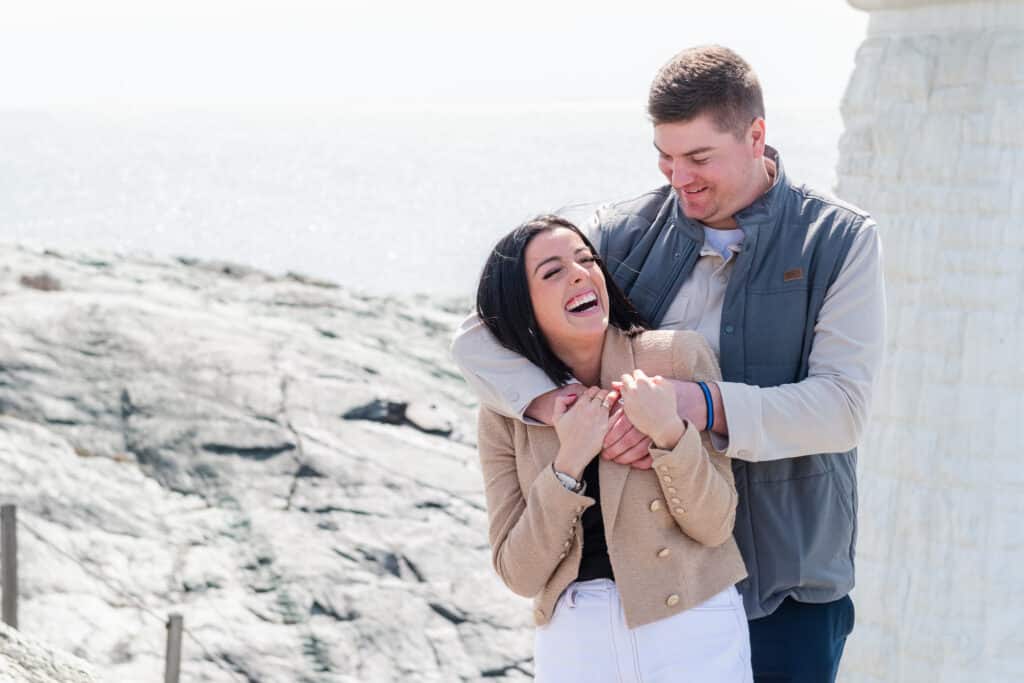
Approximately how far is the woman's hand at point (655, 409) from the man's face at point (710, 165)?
0.43 metres

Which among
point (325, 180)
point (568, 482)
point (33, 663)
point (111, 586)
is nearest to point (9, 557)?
point (111, 586)

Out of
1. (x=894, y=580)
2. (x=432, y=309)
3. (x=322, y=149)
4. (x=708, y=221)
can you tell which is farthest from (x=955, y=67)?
(x=322, y=149)

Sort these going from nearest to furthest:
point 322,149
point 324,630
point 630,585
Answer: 1. point 630,585
2. point 324,630
3. point 322,149

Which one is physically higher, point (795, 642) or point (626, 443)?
point (626, 443)

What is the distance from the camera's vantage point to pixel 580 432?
2609 millimetres

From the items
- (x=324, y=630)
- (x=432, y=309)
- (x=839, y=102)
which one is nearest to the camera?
(x=839, y=102)

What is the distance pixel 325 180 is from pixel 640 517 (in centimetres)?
10506

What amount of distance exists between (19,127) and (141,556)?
161 m

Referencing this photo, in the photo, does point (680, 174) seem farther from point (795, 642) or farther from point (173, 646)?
point (173, 646)

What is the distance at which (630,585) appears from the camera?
8.55 feet

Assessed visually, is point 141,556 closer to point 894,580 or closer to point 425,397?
point 425,397

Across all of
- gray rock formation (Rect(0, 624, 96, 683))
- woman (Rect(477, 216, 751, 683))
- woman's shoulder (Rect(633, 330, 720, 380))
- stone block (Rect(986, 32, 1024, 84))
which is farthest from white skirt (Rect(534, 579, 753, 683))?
stone block (Rect(986, 32, 1024, 84))

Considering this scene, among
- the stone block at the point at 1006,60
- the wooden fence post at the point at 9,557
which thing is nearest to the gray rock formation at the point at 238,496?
the wooden fence post at the point at 9,557

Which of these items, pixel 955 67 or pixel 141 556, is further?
pixel 141 556
